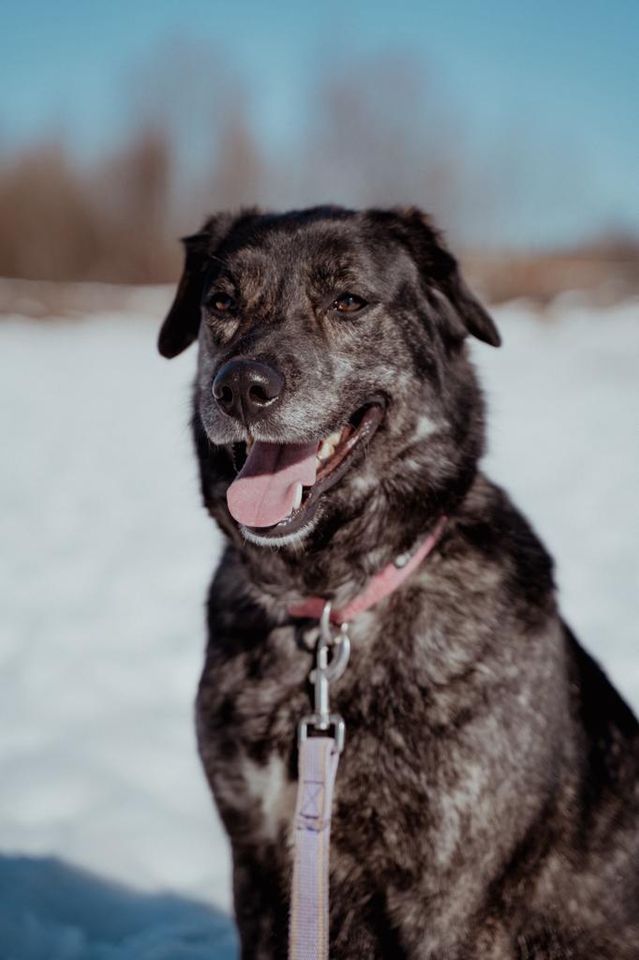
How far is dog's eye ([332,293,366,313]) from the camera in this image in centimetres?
249

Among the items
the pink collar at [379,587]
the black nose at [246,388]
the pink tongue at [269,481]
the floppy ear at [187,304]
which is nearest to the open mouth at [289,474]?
the pink tongue at [269,481]

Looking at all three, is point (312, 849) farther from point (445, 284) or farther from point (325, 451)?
point (445, 284)

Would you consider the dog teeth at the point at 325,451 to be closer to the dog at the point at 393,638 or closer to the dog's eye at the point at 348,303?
the dog at the point at 393,638

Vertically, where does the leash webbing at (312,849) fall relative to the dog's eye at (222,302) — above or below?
below

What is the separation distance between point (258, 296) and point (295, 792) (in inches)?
49.5

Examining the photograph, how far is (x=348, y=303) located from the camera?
2.50 meters

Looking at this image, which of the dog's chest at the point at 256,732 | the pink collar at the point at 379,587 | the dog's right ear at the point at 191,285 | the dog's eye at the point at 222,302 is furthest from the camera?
the dog's right ear at the point at 191,285

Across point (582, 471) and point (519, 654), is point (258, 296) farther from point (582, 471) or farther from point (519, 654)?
point (582, 471)

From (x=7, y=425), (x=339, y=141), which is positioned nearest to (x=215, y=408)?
(x=7, y=425)

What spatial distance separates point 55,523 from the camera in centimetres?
672

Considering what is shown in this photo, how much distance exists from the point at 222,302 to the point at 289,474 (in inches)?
23.5

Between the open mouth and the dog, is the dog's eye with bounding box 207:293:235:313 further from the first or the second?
the open mouth

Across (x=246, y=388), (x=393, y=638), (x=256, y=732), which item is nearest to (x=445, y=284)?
(x=246, y=388)

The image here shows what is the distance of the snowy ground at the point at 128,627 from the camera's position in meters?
3.00
